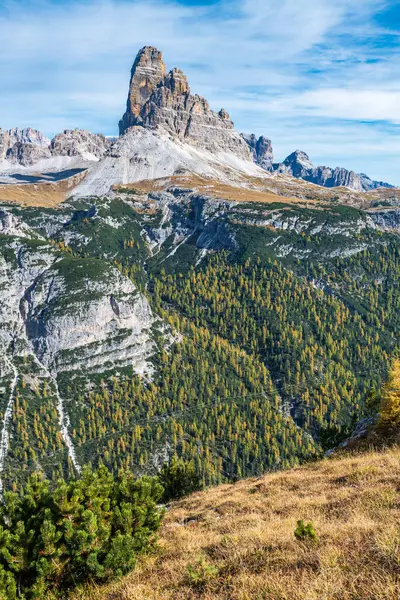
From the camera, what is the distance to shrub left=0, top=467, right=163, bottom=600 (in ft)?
48.8

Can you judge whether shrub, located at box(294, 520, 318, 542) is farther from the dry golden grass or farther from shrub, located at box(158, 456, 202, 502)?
shrub, located at box(158, 456, 202, 502)

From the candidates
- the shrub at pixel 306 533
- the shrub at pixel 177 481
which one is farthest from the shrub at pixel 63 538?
the shrub at pixel 177 481

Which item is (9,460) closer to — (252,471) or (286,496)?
(252,471)

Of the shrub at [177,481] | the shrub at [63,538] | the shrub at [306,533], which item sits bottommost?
the shrub at [177,481]

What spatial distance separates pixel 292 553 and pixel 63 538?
9.29 m

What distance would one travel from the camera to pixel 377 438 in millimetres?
38312

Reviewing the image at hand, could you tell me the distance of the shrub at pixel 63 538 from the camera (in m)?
14.9

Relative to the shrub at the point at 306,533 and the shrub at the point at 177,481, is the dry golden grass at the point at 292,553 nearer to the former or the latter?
the shrub at the point at 306,533

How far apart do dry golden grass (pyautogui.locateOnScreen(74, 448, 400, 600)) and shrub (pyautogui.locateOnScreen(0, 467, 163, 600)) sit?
3.09ft

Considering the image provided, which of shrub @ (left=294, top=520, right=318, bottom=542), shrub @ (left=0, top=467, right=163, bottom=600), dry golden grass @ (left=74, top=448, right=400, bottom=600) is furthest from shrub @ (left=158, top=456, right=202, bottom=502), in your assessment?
shrub @ (left=294, top=520, right=318, bottom=542)

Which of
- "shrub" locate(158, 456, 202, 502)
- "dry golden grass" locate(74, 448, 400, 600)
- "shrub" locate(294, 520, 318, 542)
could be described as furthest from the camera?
"shrub" locate(158, 456, 202, 502)

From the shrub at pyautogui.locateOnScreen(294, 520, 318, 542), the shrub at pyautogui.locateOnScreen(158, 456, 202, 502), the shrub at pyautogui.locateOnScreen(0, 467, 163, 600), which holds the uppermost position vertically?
the shrub at pyautogui.locateOnScreen(294, 520, 318, 542)

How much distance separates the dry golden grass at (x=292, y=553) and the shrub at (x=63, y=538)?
0.94 meters

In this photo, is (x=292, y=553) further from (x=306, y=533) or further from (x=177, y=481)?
(x=177, y=481)
